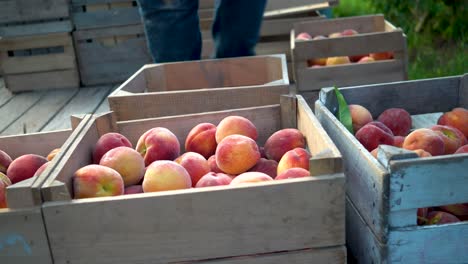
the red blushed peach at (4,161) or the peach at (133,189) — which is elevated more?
the red blushed peach at (4,161)

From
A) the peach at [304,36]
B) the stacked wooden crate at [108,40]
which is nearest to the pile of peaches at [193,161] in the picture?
the peach at [304,36]

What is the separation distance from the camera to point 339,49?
3.20 m

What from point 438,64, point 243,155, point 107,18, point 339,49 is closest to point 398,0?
point 438,64

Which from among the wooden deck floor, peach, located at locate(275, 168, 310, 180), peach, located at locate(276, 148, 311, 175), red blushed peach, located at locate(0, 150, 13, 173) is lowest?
the wooden deck floor

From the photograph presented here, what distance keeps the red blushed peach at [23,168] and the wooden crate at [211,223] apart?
16.3 inches

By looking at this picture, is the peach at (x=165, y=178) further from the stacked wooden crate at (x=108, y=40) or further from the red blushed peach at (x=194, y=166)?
the stacked wooden crate at (x=108, y=40)

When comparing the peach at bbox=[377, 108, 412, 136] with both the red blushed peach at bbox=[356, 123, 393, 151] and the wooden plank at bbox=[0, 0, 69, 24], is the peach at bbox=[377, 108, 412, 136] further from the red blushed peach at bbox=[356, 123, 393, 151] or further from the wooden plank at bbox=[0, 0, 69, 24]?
the wooden plank at bbox=[0, 0, 69, 24]

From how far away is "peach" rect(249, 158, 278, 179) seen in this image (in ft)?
5.03

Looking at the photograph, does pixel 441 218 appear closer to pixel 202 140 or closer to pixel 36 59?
pixel 202 140

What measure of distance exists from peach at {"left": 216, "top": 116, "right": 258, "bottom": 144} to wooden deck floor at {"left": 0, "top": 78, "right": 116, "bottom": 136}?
6.68 feet

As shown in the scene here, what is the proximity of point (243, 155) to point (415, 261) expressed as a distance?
0.54 metres

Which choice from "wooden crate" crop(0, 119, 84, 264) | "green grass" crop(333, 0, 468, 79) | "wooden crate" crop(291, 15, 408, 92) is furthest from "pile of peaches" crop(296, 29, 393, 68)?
"wooden crate" crop(0, 119, 84, 264)

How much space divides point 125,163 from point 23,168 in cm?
35

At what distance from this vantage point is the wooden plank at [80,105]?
354 centimetres
